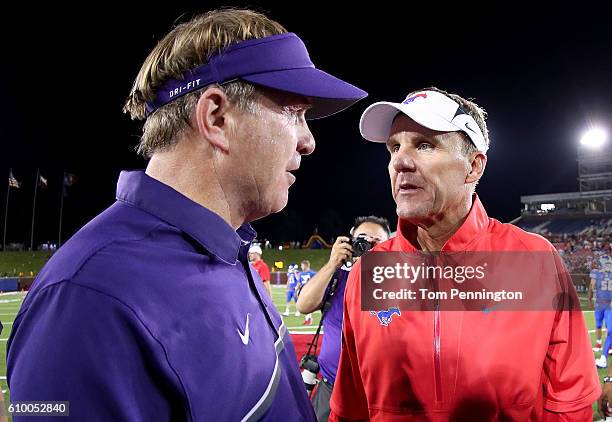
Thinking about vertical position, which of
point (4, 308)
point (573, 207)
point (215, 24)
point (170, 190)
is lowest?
point (4, 308)

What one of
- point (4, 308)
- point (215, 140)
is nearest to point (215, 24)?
point (215, 140)

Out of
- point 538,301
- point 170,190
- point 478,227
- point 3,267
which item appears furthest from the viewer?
point 3,267

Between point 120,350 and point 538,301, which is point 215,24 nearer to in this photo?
point 120,350

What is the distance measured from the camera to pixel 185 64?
3.94 ft

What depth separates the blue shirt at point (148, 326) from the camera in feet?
2.67

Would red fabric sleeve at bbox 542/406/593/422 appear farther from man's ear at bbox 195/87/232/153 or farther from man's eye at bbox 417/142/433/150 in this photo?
man's ear at bbox 195/87/232/153

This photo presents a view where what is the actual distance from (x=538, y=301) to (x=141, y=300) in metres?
1.54

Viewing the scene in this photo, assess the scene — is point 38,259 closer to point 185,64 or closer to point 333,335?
point 333,335

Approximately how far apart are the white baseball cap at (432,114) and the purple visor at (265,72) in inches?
32.4

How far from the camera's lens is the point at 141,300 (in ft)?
2.99

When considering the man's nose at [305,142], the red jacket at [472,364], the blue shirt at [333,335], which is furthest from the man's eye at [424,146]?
the blue shirt at [333,335]

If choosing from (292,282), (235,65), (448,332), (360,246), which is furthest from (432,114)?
(292,282)

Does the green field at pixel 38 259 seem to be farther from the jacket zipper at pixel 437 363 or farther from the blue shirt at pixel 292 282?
the jacket zipper at pixel 437 363

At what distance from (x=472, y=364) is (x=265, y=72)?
1333mm
